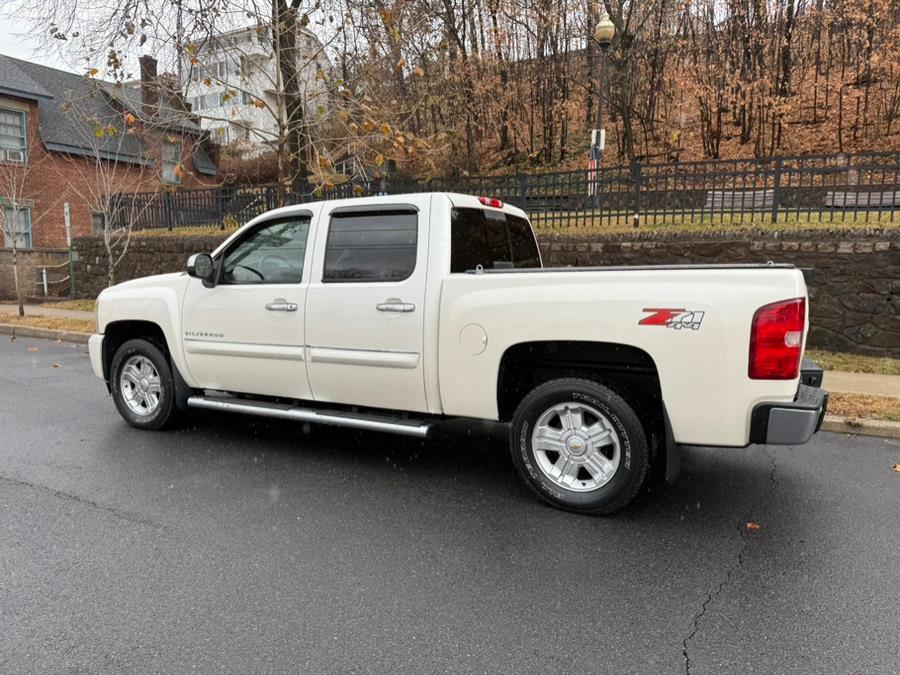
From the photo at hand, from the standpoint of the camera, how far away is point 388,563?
3.28m

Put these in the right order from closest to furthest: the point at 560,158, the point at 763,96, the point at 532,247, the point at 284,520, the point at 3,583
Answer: the point at 3,583
the point at 284,520
the point at 532,247
the point at 763,96
the point at 560,158

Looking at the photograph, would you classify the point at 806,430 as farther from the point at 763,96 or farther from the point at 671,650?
the point at 763,96

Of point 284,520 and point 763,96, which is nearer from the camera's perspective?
point 284,520

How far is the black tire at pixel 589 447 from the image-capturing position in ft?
12.1

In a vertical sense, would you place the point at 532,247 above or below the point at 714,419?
above

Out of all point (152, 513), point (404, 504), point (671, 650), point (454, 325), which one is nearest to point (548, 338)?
point (454, 325)

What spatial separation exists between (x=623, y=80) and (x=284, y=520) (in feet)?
68.6

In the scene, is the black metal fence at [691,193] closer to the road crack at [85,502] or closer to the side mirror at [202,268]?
the side mirror at [202,268]

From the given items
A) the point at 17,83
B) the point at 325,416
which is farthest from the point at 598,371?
the point at 17,83

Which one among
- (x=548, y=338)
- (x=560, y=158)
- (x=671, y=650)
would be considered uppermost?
(x=560, y=158)

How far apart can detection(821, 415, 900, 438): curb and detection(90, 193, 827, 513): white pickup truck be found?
2.02 metres

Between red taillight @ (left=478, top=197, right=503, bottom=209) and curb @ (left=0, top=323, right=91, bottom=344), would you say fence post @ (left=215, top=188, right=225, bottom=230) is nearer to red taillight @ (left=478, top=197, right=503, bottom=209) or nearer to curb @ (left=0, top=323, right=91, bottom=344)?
curb @ (left=0, top=323, right=91, bottom=344)

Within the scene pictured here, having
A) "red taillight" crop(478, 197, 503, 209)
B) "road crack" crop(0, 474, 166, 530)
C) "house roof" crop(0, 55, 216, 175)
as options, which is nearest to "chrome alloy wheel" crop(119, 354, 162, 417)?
"road crack" crop(0, 474, 166, 530)

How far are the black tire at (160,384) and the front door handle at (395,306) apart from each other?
2.32 m
